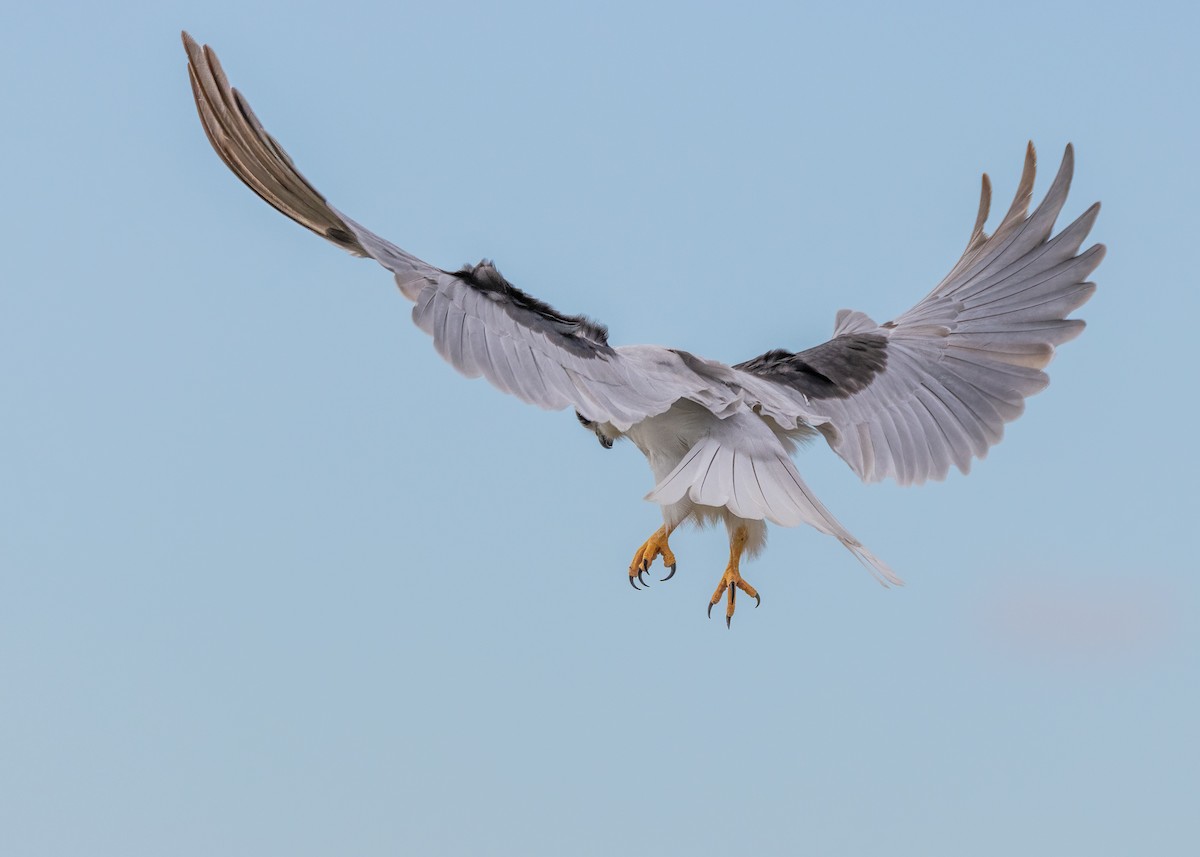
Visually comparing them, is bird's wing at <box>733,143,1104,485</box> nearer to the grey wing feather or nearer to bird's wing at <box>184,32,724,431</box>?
the grey wing feather

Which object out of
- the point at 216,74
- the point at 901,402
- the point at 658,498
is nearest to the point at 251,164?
the point at 216,74

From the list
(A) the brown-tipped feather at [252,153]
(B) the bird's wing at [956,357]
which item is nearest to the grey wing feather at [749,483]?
(B) the bird's wing at [956,357]

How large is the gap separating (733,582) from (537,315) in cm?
148

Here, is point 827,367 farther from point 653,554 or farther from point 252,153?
Answer: point 252,153

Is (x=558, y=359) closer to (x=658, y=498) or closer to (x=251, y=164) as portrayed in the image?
(x=658, y=498)

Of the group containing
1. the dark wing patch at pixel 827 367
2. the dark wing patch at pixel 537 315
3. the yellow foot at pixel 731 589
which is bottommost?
the yellow foot at pixel 731 589

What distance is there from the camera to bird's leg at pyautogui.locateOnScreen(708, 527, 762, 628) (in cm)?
699

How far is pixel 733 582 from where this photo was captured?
23.0 ft

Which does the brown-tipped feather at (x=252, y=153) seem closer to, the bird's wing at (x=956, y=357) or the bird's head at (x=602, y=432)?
the bird's head at (x=602, y=432)

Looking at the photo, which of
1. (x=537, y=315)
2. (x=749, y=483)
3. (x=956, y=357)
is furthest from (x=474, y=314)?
(x=956, y=357)

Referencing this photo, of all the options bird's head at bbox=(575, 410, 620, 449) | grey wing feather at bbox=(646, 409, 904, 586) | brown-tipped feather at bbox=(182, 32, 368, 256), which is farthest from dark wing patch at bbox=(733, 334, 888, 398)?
brown-tipped feather at bbox=(182, 32, 368, 256)

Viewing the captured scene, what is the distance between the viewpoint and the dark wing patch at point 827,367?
7.91 meters

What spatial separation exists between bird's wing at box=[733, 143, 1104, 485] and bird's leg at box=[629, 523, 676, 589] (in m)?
0.84

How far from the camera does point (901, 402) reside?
8.19 meters
